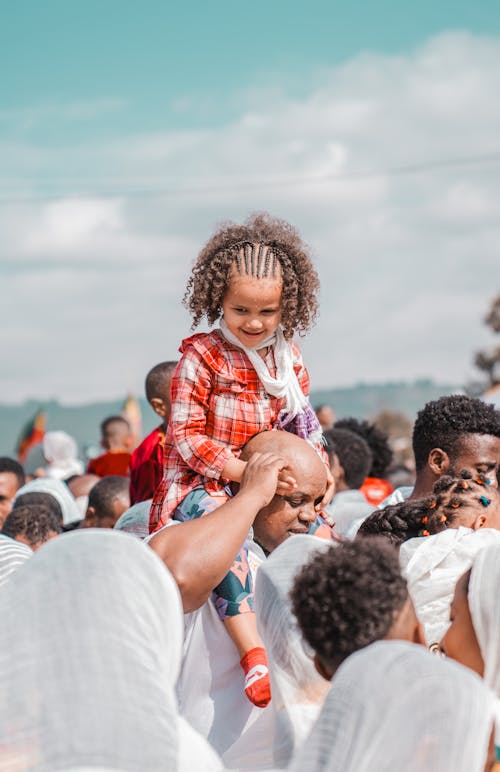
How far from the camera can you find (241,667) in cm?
→ 369

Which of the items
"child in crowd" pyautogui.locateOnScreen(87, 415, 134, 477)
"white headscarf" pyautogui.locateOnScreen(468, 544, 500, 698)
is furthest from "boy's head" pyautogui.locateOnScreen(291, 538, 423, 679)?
"child in crowd" pyautogui.locateOnScreen(87, 415, 134, 477)

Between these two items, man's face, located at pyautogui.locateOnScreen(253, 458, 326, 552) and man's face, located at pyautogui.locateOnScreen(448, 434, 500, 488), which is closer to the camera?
man's face, located at pyautogui.locateOnScreen(253, 458, 326, 552)

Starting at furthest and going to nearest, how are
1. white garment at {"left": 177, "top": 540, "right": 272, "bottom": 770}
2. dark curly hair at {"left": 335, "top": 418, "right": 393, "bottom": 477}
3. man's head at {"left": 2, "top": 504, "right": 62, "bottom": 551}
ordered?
dark curly hair at {"left": 335, "top": 418, "right": 393, "bottom": 477}
man's head at {"left": 2, "top": 504, "right": 62, "bottom": 551}
white garment at {"left": 177, "top": 540, "right": 272, "bottom": 770}

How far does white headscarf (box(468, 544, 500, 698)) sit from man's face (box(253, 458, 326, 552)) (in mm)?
1123

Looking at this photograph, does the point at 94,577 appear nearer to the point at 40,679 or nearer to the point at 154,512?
the point at 40,679

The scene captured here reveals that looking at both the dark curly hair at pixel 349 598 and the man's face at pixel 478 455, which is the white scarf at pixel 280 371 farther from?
the dark curly hair at pixel 349 598

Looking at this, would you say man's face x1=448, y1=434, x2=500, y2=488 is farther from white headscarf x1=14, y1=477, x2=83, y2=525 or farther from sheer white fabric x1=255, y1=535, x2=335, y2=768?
white headscarf x1=14, y1=477, x2=83, y2=525

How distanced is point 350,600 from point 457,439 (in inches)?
111

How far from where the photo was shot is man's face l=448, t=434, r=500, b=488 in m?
5.07

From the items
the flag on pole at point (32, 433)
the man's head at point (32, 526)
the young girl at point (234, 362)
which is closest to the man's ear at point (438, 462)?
the young girl at point (234, 362)

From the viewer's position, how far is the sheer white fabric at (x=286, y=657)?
9.27 ft

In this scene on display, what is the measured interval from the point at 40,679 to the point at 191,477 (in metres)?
1.81

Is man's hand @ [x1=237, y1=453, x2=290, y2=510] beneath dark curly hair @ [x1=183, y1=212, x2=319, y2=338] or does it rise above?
beneath

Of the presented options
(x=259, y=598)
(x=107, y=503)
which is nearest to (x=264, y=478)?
(x=259, y=598)
